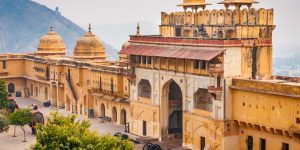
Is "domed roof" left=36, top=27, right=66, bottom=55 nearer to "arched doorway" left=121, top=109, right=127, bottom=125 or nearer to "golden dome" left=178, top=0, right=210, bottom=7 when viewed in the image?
"arched doorway" left=121, top=109, right=127, bottom=125

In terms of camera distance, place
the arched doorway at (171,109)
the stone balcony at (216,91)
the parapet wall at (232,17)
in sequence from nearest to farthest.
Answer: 1. the stone balcony at (216,91)
2. the parapet wall at (232,17)
3. the arched doorway at (171,109)

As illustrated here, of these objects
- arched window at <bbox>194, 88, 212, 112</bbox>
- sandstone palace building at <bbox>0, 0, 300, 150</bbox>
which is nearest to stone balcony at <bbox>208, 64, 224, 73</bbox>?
sandstone palace building at <bbox>0, 0, 300, 150</bbox>

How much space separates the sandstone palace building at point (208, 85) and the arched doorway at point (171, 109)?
77mm

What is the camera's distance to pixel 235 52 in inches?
1369

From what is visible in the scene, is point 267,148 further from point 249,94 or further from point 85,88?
point 85,88

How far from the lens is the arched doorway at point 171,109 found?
41000mm

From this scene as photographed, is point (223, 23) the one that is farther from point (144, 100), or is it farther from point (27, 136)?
point (27, 136)

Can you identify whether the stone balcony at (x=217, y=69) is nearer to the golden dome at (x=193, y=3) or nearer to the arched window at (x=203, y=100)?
the arched window at (x=203, y=100)

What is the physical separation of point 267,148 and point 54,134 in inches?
532

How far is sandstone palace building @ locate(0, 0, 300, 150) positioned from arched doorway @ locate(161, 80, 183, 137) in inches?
3.0

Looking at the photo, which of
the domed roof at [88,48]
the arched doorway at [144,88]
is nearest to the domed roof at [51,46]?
the domed roof at [88,48]

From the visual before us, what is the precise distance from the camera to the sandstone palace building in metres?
32.5

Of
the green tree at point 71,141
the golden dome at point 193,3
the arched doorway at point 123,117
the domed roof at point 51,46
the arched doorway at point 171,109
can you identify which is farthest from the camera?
the domed roof at point 51,46

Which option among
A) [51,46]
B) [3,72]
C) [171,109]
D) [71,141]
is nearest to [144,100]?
[171,109]
